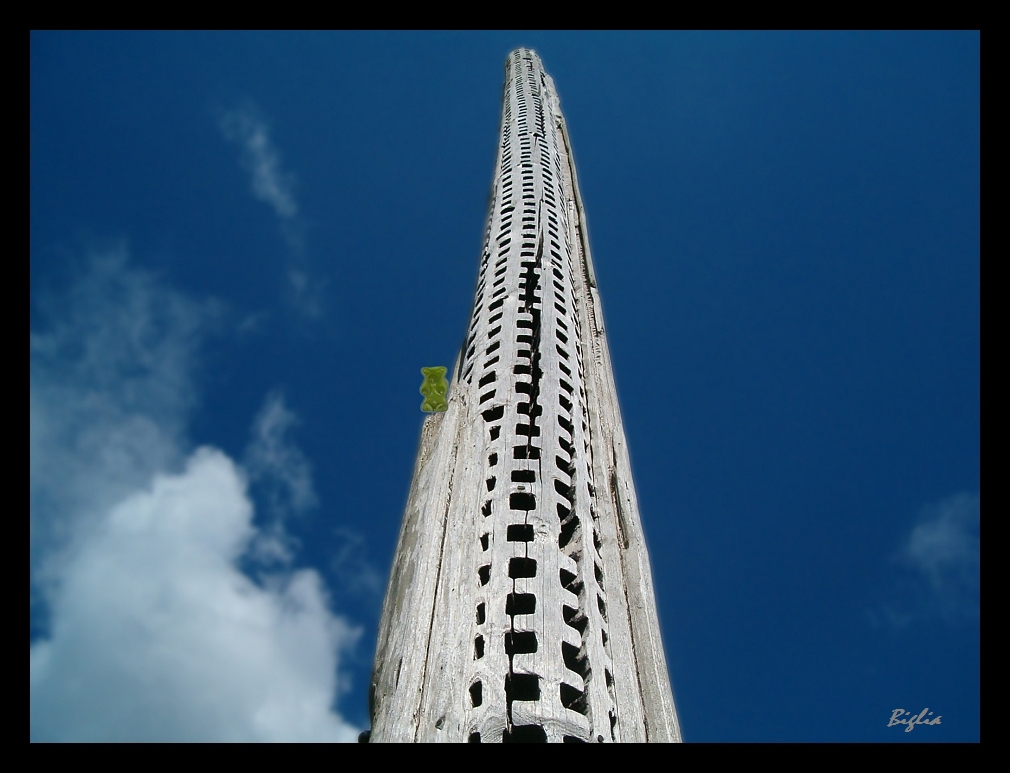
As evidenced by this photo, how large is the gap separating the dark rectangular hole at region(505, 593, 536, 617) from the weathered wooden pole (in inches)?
0.5

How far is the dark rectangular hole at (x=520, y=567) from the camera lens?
5441mm

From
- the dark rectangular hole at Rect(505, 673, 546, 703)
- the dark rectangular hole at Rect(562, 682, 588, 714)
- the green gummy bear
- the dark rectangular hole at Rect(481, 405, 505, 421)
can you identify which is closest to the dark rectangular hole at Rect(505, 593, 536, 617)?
the dark rectangular hole at Rect(505, 673, 546, 703)

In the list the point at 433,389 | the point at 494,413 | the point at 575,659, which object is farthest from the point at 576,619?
the point at 433,389

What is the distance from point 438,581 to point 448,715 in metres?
1.32

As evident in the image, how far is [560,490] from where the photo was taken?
20.8 ft

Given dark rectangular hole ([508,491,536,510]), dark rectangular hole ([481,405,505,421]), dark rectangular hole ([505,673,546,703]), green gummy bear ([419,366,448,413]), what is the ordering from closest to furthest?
dark rectangular hole ([505,673,546,703])
dark rectangular hole ([508,491,536,510])
dark rectangular hole ([481,405,505,421])
green gummy bear ([419,366,448,413])

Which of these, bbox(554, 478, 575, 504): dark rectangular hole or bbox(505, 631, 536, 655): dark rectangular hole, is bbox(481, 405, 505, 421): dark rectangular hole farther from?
bbox(505, 631, 536, 655): dark rectangular hole

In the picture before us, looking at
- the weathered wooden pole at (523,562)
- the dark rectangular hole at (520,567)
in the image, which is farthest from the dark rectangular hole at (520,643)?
the dark rectangular hole at (520,567)

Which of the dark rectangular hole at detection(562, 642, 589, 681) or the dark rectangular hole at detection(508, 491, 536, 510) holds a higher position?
the dark rectangular hole at detection(508, 491, 536, 510)

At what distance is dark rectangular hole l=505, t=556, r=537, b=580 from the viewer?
5.44 metres

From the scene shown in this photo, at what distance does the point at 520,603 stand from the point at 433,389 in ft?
14.1

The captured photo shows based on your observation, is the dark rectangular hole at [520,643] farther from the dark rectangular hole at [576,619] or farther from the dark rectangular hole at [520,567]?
the dark rectangular hole at [520,567]

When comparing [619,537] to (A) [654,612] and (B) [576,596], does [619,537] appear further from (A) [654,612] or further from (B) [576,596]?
(B) [576,596]

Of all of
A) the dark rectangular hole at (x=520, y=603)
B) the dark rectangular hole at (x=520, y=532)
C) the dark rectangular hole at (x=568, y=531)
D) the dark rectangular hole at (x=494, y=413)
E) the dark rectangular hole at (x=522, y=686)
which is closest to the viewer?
the dark rectangular hole at (x=522, y=686)
